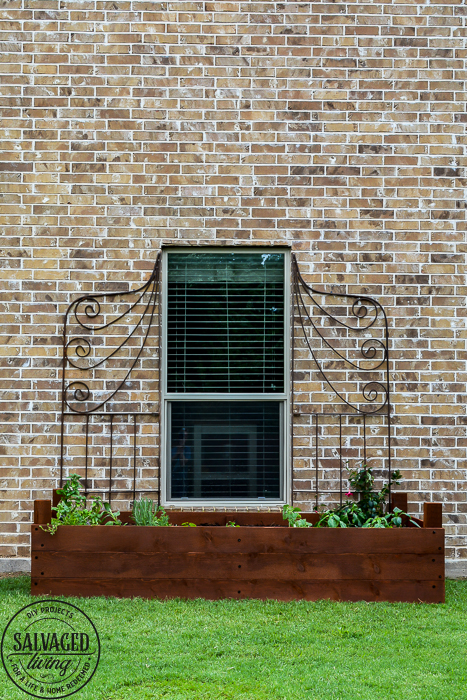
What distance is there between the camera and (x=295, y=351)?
517 centimetres

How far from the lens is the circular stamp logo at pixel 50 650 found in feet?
9.62

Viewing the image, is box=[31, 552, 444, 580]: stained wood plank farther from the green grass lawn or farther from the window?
the window

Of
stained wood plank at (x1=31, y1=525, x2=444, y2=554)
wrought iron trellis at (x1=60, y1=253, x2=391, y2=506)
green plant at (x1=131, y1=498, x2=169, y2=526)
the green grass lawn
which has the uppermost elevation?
wrought iron trellis at (x1=60, y1=253, x2=391, y2=506)

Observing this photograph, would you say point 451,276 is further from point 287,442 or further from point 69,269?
point 69,269

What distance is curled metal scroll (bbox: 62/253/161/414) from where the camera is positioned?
16.8 ft

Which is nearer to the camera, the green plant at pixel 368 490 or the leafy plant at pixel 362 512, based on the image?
the leafy plant at pixel 362 512

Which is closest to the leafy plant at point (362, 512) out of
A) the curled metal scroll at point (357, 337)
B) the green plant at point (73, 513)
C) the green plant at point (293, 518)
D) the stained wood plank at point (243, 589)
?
the green plant at point (293, 518)

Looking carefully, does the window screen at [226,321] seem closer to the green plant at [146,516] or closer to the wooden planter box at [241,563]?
the green plant at [146,516]

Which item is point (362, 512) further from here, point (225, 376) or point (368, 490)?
point (225, 376)

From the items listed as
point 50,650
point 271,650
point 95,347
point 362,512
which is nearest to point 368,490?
point 362,512

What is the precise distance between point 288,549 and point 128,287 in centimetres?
227

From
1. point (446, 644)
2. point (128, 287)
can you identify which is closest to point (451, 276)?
point (128, 287)

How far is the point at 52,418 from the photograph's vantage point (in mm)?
5098

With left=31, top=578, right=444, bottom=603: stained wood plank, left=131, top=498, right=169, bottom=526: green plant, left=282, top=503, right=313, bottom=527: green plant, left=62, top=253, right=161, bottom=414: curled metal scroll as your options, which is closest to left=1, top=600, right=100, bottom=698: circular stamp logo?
left=31, top=578, right=444, bottom=603: stained wood plank
